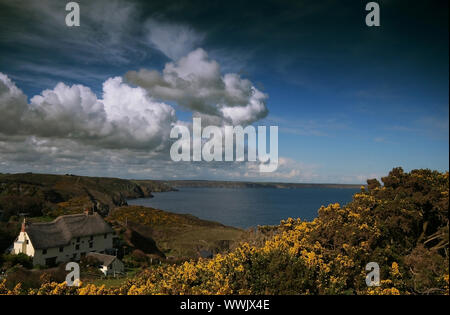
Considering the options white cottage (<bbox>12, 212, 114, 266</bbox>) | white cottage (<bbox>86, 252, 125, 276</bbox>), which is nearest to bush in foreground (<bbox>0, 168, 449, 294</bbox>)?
white cottage (<bbox>86, 252, 125, 276</bbox>)

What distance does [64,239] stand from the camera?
3662 centimetres

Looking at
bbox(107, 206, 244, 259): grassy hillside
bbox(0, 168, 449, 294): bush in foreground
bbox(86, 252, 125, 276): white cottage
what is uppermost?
bbox(0, 168, 449, 294): bush in foreground

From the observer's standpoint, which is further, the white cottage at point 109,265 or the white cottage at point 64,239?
the white cottage at point 64,239

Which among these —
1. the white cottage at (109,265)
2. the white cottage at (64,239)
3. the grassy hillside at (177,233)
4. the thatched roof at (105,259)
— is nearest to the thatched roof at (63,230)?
the white cottage at (64,239)

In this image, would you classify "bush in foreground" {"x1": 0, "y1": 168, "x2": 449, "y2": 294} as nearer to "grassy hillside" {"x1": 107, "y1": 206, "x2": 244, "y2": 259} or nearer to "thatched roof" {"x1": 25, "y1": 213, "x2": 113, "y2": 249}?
"grassy hillside" {"x1": 107, "y1": 206, "x2": 244, "y2": 259}

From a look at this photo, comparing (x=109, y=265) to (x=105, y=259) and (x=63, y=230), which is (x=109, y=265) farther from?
(x=63, y=230)

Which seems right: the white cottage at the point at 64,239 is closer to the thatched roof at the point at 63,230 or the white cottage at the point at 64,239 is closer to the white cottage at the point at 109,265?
the thatched roof at the point at 63,230

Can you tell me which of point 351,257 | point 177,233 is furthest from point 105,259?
point 177,233

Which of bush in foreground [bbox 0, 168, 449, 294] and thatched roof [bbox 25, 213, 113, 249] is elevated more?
bush in foreground [bbox 0, 168, 449, 294]

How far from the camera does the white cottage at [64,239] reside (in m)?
33.6

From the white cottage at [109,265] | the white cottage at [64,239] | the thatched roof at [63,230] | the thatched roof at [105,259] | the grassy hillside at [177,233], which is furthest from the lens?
the grassy hillside at [177,233]

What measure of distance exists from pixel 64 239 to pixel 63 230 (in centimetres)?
143

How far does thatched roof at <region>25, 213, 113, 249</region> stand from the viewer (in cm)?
3428
